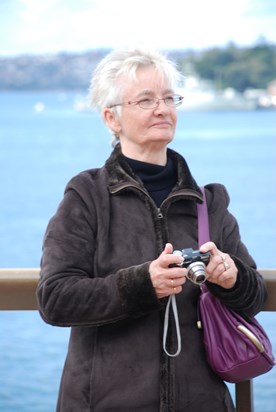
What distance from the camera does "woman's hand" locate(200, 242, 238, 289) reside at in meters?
2.42

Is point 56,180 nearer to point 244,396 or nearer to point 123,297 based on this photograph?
point 244,396

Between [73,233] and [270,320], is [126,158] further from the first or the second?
[270,320]

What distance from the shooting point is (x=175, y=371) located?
98.9 inches

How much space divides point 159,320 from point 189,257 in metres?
0.24

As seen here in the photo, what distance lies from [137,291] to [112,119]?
488 millimetres

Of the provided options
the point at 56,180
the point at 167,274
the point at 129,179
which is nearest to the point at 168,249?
the point at 167,274

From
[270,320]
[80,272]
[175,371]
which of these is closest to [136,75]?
[80,272]

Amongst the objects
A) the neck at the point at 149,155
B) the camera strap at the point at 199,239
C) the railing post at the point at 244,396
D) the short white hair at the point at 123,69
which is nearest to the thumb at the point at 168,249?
the camera strap at the point at 199,239

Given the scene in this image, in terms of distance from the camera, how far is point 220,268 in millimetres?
2455

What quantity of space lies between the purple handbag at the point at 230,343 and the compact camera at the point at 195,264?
0.17 metres

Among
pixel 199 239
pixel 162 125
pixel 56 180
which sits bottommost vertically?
pixel 56 180

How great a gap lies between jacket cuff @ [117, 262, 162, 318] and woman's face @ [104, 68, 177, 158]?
0.34 meters

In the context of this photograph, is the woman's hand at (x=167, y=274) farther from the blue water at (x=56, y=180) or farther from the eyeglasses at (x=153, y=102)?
the blue water at (x=56, y=180)

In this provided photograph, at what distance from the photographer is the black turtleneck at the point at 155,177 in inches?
104
